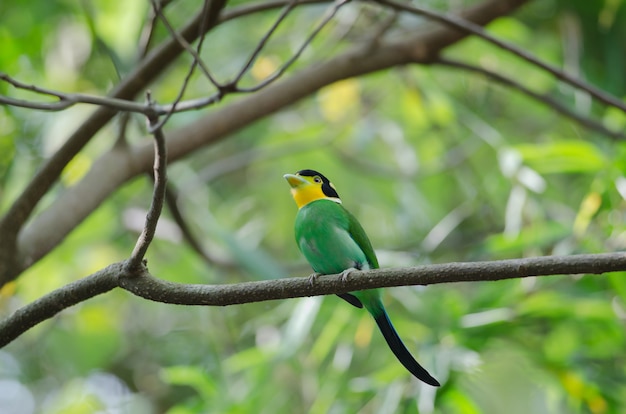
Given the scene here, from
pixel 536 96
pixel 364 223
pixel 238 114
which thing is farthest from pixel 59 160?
pixel 364 223

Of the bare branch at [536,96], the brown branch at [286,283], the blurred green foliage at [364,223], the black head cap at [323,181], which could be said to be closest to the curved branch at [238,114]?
the bare branch at [536,96]

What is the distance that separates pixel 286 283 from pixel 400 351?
71 cm

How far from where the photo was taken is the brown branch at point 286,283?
1502 millimetres

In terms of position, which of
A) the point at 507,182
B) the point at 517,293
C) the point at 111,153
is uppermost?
the point at 111,153

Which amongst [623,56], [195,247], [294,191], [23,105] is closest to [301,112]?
[195,247]

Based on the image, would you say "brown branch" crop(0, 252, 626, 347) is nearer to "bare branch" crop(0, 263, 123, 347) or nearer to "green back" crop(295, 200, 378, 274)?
"bare branch" crop(0, 263, 123, 347)

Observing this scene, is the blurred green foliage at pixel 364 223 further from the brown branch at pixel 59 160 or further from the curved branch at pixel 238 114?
the brown branch at pixel 59 160

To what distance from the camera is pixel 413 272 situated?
1.56 meters

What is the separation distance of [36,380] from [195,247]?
2.65 meters

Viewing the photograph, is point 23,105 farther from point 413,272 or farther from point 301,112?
point 301,112

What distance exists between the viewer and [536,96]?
11.8 ft

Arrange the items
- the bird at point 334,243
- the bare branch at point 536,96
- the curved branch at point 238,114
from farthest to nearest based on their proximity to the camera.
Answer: the bare branch at point 536,96, the curved branch at point 238,114, the bird at point 334,243

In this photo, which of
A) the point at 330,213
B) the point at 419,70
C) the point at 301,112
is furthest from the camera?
the point at 301,112

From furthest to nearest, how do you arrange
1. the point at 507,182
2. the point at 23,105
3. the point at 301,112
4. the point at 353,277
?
1. the point at 301,112
2. the point at 507,182
3. the point at 23,105
4. the point at 353,277
